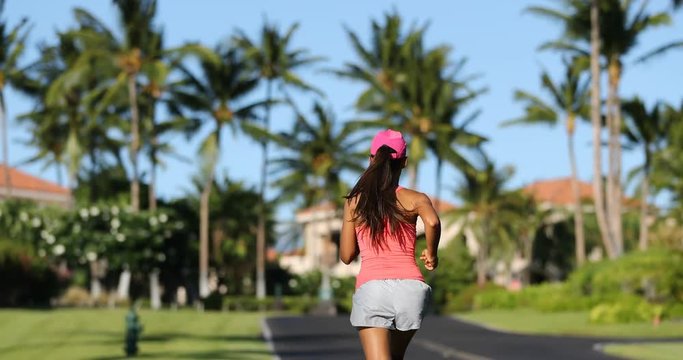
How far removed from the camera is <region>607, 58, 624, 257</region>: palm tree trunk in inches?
2329

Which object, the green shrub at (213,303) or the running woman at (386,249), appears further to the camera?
the green shrub at (213,303)

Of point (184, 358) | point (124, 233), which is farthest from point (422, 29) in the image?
point (184, 358)

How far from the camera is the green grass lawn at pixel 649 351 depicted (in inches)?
864

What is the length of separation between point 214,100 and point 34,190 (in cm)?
2965

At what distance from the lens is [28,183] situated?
309ft

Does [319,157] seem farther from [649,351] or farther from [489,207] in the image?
[649,351]

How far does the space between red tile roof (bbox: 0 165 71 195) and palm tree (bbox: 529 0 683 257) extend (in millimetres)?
45074

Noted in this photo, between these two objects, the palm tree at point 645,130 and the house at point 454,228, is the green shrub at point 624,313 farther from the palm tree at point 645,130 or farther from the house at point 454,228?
the house at point 454,228

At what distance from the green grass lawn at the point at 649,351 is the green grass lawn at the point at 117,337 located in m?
6.04

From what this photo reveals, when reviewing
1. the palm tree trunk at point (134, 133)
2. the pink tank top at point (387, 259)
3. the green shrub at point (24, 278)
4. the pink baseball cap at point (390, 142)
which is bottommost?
the pink tank top at point (387, 259)

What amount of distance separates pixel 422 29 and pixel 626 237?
3660 cm

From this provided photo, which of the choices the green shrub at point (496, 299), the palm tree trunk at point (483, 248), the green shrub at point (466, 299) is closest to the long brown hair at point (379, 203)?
the green shrub at point (496, 299)

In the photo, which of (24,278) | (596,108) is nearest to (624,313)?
(596,108)

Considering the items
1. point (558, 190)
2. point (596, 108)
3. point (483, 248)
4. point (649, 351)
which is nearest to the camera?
point (649, 351)
